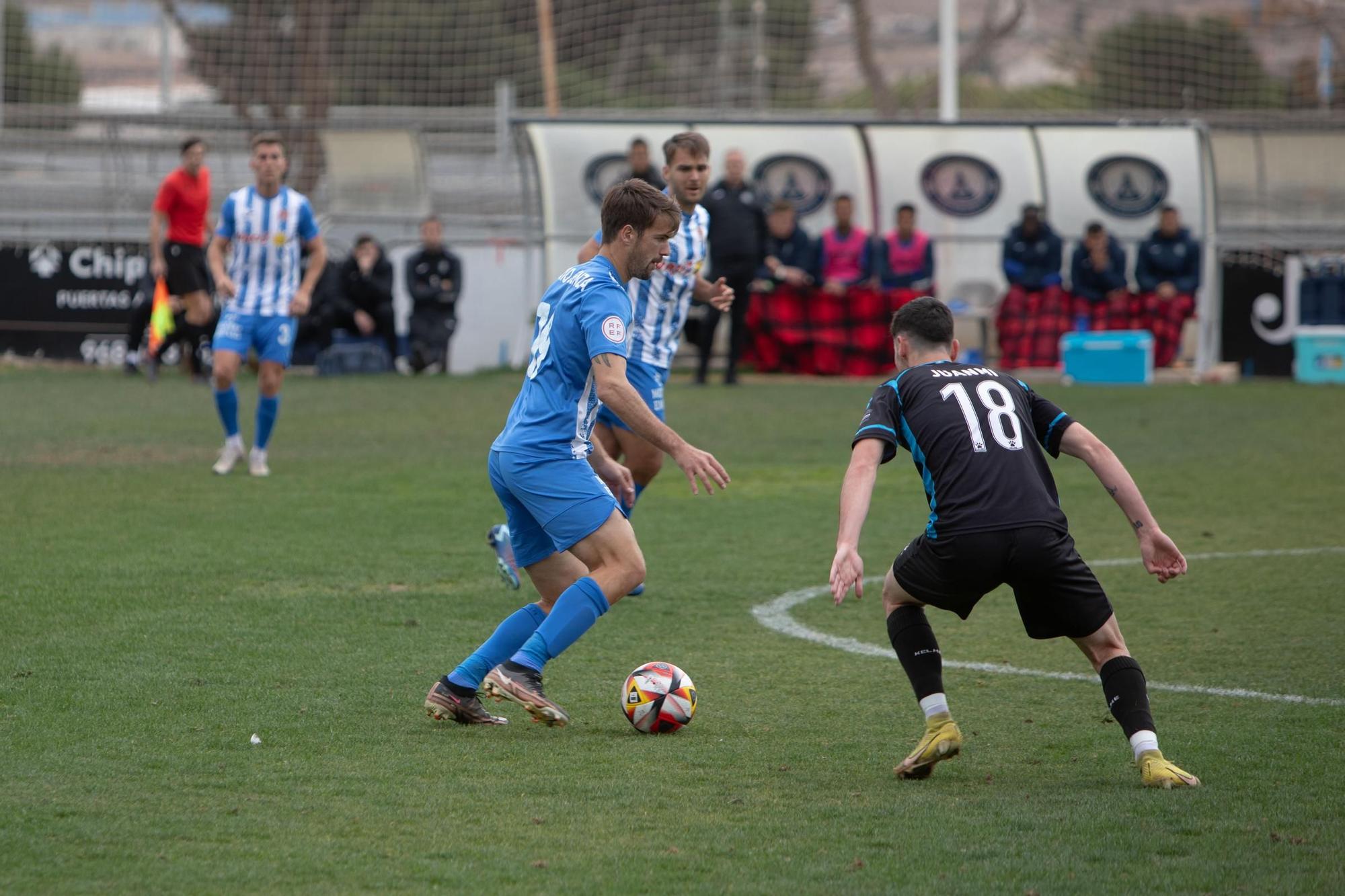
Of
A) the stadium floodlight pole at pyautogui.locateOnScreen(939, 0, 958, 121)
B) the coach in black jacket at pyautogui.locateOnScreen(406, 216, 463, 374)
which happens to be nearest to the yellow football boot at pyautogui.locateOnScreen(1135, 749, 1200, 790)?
the coach in black jacket at pyautogui.locateOnScreen(406, 216, 463, 374)

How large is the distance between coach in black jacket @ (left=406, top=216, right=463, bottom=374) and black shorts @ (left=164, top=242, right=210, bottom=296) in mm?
3413

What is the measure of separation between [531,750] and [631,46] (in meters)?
24.6

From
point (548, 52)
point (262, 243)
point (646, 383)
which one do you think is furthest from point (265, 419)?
point (548, 52)

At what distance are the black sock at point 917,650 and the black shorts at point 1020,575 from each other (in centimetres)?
9

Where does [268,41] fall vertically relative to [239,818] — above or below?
above

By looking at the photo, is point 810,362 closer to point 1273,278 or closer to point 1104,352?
point 1104,352

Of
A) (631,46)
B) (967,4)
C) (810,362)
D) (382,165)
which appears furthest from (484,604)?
(967,4)

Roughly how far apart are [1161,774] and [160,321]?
15.9 metres

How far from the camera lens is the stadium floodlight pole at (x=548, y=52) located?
90.2ft

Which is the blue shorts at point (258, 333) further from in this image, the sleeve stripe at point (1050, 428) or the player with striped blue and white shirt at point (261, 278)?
the sleeve stripe at point (1050, 428)

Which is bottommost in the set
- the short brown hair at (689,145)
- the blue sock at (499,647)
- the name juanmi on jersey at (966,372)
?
the blue sock at (499,647)

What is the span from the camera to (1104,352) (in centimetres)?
1953

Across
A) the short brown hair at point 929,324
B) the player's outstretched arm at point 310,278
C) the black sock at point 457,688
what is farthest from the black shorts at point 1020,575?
the player's outstretched arm at point 310,278

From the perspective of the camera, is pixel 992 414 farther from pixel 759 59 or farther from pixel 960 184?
pixel 759 59
